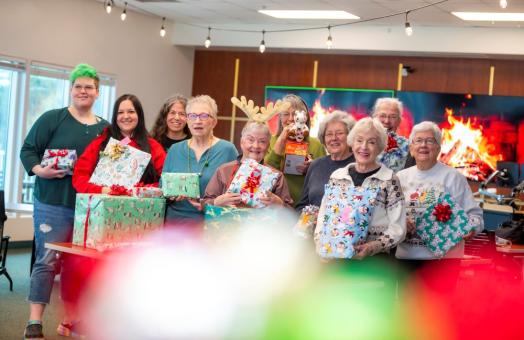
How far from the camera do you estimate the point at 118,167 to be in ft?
15.6

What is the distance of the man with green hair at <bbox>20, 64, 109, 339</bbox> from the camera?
5.07 m

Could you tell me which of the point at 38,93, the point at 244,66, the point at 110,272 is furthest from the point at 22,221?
the point at 110,272

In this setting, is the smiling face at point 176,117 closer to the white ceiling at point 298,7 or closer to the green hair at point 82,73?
Result: the green hair at point 82,73

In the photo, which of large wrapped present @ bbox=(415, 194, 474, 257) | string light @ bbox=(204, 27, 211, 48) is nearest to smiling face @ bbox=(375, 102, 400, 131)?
large wrapped present @ bbox=(415, 194, 474, 257)

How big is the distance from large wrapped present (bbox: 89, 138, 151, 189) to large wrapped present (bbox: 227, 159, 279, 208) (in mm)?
637

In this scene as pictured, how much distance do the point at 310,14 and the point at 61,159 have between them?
6.22 metres

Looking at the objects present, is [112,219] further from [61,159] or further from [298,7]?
[298,7]

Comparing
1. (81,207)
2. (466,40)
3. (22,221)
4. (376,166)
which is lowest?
(22,221)

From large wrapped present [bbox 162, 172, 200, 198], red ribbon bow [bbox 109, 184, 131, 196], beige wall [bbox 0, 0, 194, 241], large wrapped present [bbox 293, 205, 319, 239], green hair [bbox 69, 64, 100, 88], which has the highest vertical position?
beige wall [bbox 0, 0, 194, 241]

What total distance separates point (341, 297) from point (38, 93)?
22.8ft

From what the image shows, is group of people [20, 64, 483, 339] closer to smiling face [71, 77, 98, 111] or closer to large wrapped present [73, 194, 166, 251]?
smiling face [71, 77, 98, 111]

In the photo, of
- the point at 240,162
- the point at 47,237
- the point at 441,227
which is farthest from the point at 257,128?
the point at 47,237

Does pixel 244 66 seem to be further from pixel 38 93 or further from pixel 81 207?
pixel 81 207

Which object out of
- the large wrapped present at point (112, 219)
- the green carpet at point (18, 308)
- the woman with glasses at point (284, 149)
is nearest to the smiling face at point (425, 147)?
the woman with glasses at point (284, 149)
